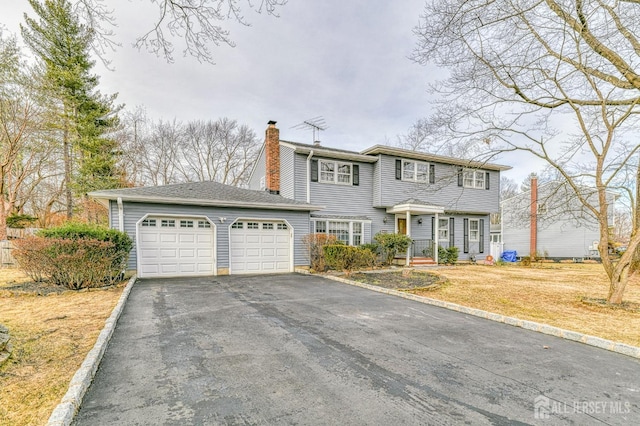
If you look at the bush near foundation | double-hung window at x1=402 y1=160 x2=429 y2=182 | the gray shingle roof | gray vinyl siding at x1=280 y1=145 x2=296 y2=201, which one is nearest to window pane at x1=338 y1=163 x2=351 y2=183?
gray vinyl siding at x1=280 y1=145 x2=296 y2=201

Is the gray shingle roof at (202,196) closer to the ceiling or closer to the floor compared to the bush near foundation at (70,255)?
closer to the ceiling

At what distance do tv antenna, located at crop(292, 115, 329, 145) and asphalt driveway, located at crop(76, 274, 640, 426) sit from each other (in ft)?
44.4

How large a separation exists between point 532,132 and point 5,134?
77.2 ft

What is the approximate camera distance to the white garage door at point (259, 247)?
11.6 metres

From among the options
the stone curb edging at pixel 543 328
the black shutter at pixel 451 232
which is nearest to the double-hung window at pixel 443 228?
the black shutter at pixel 451 232

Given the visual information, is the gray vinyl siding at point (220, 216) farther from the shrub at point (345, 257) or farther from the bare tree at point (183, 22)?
the bare tree at point (183, 22)

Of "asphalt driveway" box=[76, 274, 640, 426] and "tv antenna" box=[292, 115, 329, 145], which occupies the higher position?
"tv antenna" box=[292, 115, 329, 145]

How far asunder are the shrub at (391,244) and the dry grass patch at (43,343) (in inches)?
411

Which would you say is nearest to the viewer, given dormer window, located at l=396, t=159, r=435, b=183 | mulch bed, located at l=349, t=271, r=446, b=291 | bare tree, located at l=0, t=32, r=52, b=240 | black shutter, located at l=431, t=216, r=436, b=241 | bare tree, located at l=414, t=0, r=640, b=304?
bare tree, located at l=414, t=0, r=640, b=304

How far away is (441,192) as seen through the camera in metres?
16.7

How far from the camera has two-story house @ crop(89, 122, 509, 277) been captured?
10305 mm

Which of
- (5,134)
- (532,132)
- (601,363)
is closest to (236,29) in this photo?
(601,363)

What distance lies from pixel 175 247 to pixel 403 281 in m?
7.91

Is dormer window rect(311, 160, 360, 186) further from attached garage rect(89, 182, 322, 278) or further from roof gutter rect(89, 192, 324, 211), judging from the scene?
attached garage rect(89, 182, 322, 278)
